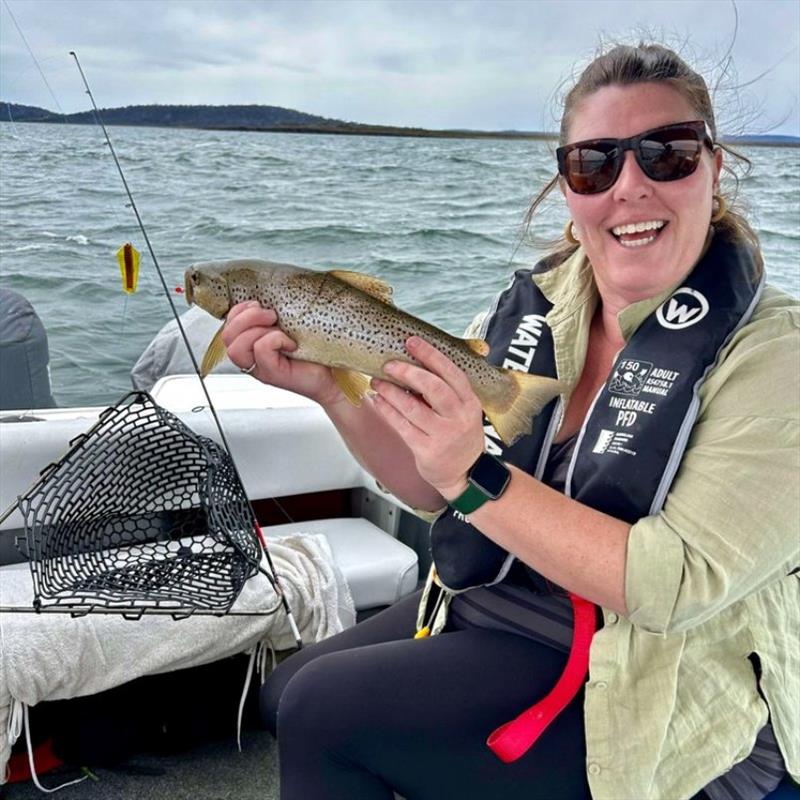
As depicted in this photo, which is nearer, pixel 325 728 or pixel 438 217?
pixel 325 728

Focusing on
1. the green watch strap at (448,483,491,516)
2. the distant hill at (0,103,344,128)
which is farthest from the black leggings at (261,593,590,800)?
the distant hill at (0,103,344,128)

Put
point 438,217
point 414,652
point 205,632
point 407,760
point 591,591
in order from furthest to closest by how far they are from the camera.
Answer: point 438,217
point 205,632
point 414,652
point 407,760
point 591,591

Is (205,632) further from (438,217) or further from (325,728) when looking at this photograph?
(438,217)

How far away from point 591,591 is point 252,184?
30.2 ft

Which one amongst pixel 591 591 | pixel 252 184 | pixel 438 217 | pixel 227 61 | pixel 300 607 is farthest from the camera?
pixel 438 217

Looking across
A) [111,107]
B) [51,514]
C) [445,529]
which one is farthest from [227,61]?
[445,529]

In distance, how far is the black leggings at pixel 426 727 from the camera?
146 cm

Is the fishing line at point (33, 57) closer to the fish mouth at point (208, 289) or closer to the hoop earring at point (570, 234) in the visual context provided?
the fish mouth at point (208, 289)

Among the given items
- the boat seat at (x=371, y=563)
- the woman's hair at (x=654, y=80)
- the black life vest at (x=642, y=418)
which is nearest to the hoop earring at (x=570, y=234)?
the woman's hair at (x=654, y=80)

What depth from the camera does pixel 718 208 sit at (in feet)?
5.84

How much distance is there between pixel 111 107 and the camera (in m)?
3.28

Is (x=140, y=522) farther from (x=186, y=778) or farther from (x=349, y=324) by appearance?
(x=349, y=324)

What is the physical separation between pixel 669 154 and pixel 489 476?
732 millimetres

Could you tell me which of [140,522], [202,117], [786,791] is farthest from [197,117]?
[786,791]
